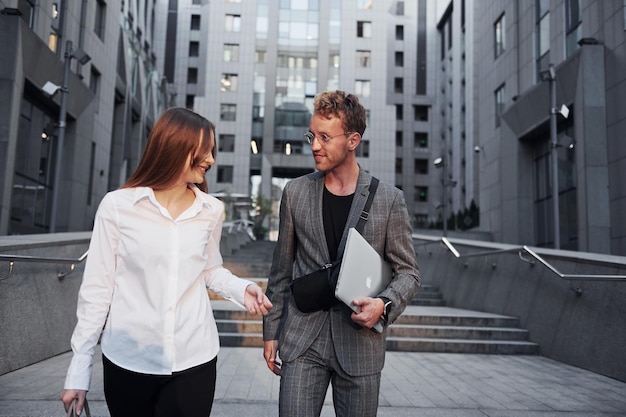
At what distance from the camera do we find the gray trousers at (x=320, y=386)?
106 inches

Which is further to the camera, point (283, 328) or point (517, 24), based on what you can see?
point (517, 24)

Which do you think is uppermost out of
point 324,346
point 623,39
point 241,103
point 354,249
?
point 241,103

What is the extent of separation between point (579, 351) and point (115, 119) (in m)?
29.4

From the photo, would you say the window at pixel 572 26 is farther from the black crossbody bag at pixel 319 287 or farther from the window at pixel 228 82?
the window at pixel 228 82

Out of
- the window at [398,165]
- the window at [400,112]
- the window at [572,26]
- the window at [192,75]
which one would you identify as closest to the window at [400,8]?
the window at [400,112]

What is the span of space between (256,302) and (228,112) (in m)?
48.8

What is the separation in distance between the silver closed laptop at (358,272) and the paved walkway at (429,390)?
2.89m

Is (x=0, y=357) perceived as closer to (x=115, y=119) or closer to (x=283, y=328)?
(x=283, y=328)

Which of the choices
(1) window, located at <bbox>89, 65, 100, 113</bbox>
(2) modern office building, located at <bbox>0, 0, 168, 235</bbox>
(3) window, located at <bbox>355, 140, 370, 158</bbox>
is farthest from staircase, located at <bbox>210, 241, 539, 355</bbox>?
(3) window, located at <bbox>355, 140, 370, 158</bbox>

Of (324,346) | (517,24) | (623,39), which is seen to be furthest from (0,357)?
(517,24)

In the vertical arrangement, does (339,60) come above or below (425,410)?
above

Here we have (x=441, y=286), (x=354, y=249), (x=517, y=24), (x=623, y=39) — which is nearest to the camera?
(x=354, y=249)

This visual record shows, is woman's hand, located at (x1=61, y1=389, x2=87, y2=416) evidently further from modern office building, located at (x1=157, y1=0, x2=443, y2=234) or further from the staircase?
modern office building, located at (x1=157, y1=0, x2=443, y2=234)

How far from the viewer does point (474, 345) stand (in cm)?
898
